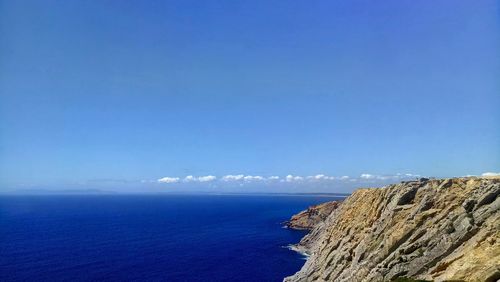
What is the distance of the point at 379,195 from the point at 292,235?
108 metres

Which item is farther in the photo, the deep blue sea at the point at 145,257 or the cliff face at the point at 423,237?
the deep blue sea at the point at 145,257

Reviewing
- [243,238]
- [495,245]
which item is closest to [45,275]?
[243,238]

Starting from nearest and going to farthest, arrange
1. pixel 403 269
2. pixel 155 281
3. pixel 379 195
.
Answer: pixel 403 269 < pixel 379 195 < pixel 155 281

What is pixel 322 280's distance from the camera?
8269cm

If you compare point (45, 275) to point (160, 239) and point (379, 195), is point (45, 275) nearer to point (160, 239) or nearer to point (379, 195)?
point (160, 239)

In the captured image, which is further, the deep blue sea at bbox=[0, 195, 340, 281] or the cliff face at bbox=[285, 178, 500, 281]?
the deep blue sea at bbox=[0, 195, 340, 281]

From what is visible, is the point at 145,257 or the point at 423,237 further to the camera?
the point at 145,257

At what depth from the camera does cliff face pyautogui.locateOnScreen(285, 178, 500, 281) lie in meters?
48.4

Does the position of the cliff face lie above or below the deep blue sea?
above

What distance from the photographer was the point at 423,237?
2434 inches

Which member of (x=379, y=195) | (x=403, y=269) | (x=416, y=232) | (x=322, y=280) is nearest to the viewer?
(x=403, y=269)

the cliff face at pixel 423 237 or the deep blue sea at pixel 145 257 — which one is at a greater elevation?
the cliff face at pixel 423 237

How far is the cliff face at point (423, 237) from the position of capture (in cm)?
4844

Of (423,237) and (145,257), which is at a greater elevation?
(423,237)
